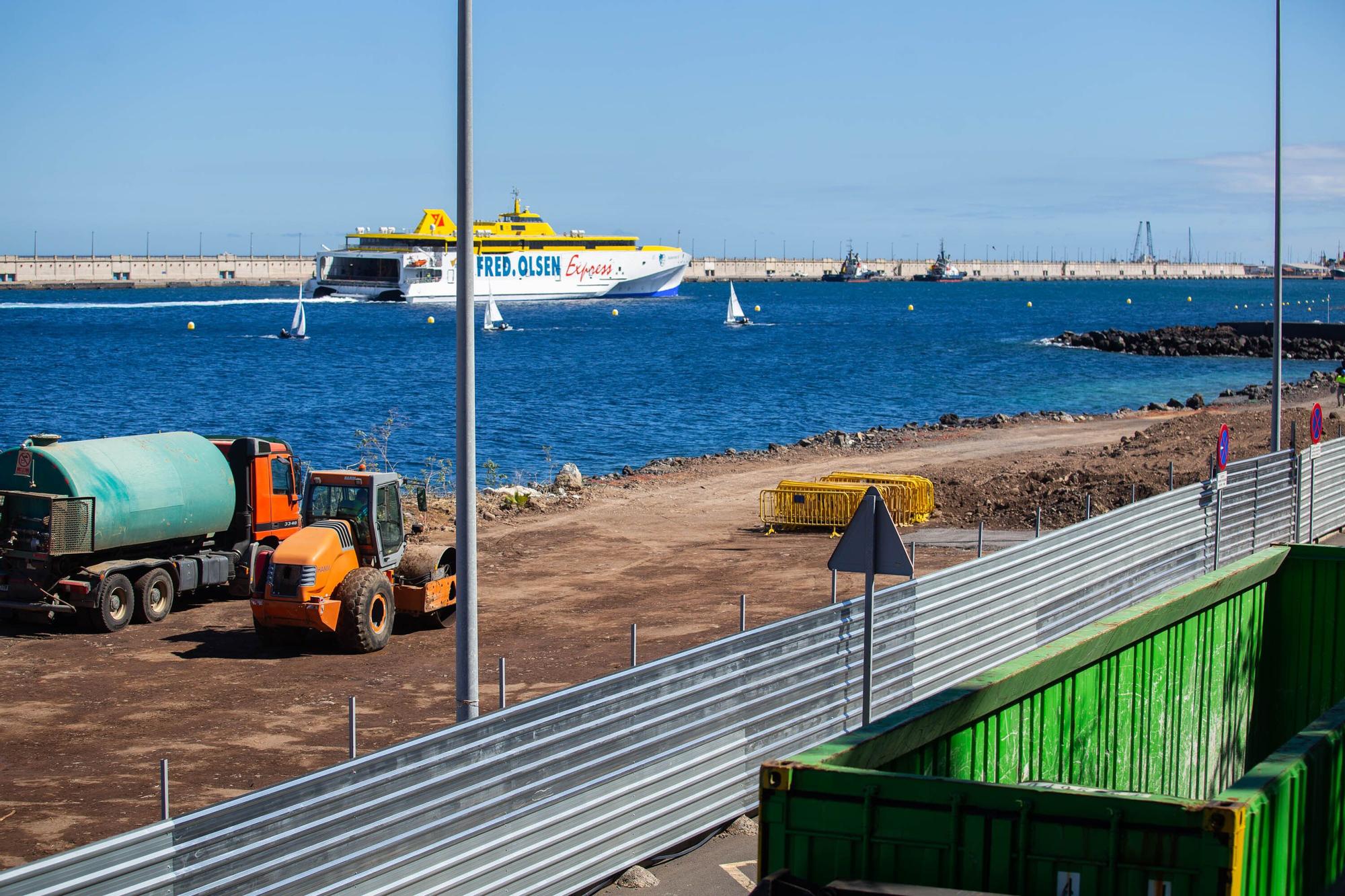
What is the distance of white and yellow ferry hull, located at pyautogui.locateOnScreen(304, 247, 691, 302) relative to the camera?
143m

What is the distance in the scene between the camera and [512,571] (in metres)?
21.9

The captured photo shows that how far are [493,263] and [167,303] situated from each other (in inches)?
2066

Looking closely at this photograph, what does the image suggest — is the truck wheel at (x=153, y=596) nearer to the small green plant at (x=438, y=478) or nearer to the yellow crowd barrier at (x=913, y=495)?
the small green plant at (x=438, y=478)

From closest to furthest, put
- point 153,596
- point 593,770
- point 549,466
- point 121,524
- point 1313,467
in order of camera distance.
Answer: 1. point 593,770
2. point 121,524
3. point 153,596
4. point 1313,467
5. point 549,466

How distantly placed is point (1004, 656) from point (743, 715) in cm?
462

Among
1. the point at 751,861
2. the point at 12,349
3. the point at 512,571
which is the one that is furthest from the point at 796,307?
the point at 751,861

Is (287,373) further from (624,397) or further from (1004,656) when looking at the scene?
(1004,656)

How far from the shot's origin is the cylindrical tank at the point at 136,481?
18.0 m

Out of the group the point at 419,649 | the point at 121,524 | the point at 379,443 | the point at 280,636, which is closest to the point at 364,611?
the point at 419,649

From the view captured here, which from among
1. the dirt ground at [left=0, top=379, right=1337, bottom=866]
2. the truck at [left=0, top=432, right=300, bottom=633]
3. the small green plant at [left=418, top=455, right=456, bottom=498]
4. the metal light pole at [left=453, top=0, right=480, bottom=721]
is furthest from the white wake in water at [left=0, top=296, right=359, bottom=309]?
the metal light pole at [left=453, top=0, right=480, bottom=721]

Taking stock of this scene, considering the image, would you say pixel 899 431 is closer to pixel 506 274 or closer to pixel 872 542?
pixel 872 542

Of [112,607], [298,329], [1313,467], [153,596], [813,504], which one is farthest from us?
[298,329]

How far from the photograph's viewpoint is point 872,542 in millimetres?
9344

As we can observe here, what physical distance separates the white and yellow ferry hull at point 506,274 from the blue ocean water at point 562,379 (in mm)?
4826
